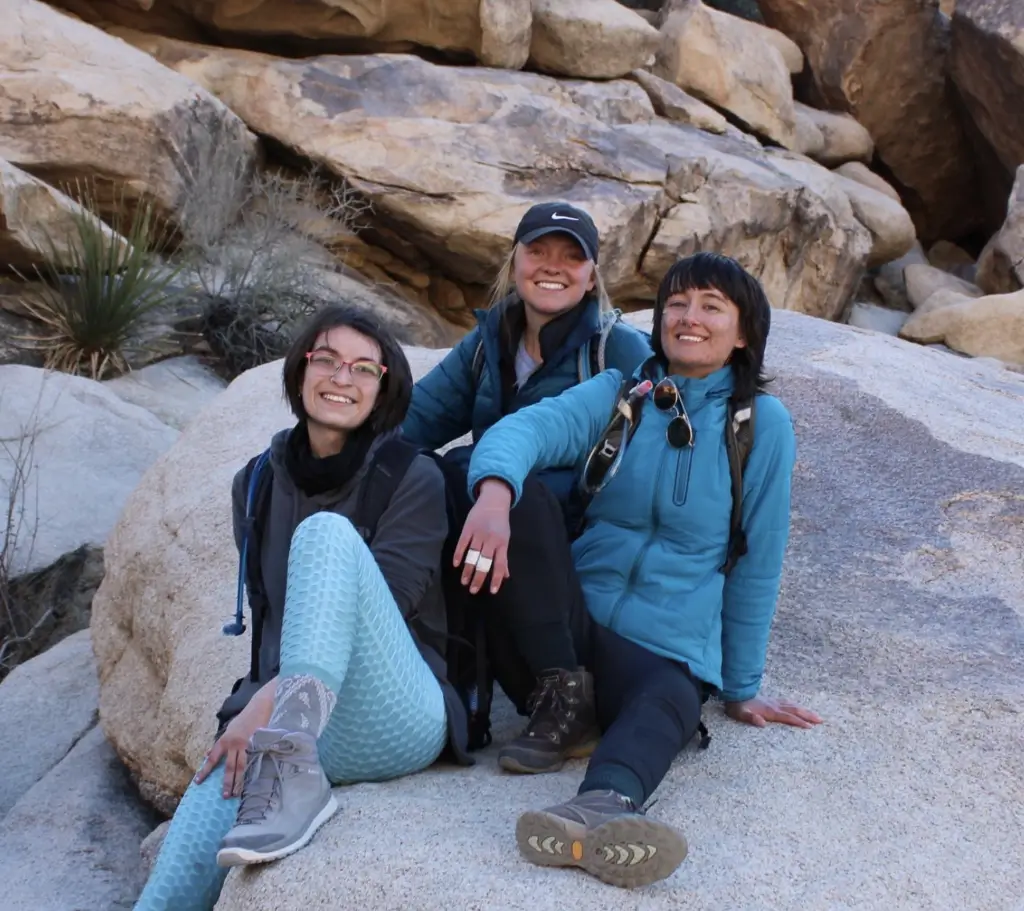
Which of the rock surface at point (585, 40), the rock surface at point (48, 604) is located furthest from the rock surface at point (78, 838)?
the rock surface at point (585, 40)

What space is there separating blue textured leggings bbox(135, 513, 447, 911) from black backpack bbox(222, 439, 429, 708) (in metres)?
0.25

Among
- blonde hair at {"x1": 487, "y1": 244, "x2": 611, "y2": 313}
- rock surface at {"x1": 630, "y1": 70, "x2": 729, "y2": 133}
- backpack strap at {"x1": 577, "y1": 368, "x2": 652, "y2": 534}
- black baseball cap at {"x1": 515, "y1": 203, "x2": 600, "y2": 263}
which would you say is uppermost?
rock surface at {"x1": 630, "y1": 70, "x2": 729, "y2": 133}

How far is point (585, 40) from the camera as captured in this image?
10.7m

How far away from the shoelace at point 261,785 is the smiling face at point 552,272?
4.65ft

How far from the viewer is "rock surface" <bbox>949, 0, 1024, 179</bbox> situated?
12.5m

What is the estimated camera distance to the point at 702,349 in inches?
108

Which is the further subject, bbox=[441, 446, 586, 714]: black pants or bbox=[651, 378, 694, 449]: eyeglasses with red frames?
bbox=[651, 378, 694, 449]: eyeglasses with red frames

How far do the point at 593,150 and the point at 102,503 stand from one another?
571 centimetres

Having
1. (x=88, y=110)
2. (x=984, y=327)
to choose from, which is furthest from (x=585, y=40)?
(x=88, y=110)

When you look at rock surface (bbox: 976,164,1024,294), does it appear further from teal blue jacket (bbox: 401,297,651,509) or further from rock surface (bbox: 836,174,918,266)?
teal blue jacket (bbox: 401,297,651,509)

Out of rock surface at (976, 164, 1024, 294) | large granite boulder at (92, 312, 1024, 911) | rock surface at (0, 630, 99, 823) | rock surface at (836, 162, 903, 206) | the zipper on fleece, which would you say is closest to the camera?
large granite boulder at (92, 312, 1024, 911)

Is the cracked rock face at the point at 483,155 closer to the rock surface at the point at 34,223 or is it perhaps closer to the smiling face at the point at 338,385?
the rock surface at the point at 34,223

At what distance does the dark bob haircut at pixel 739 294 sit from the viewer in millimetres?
2754

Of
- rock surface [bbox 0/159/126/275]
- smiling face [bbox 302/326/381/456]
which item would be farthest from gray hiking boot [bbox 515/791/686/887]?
rock surface [bbox 0/159/126/275]
